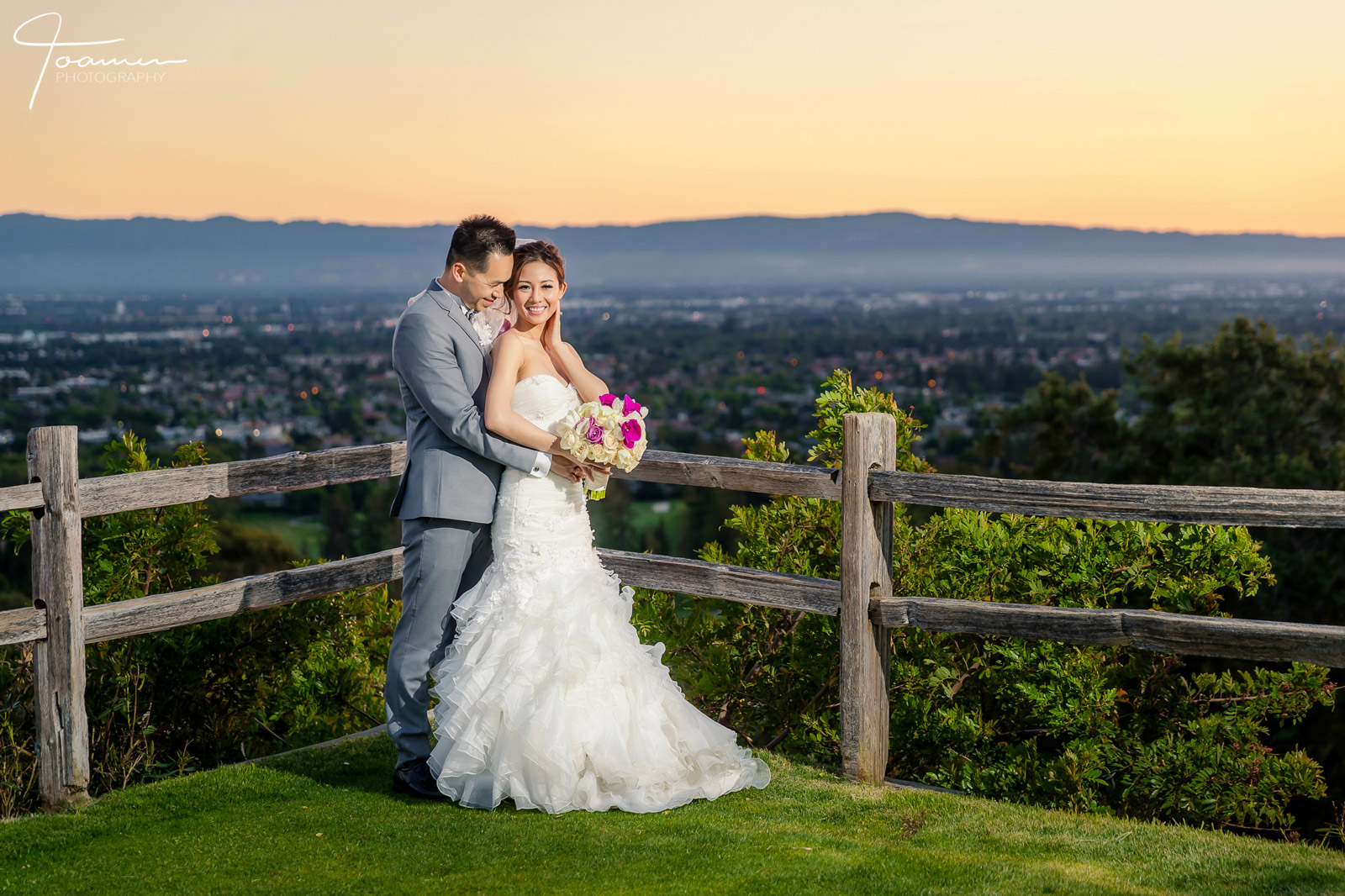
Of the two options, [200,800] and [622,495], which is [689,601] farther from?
[622,495]

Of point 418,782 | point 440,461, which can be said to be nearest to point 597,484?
point 440,461

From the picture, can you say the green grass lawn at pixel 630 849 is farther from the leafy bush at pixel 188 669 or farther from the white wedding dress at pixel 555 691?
the leafy bush at pixel 188 669

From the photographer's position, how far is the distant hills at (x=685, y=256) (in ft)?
392

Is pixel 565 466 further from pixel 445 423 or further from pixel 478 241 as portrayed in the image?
pixel 478 241

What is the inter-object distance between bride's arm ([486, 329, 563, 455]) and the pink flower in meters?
0.30

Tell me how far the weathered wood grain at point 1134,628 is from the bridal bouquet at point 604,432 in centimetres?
134

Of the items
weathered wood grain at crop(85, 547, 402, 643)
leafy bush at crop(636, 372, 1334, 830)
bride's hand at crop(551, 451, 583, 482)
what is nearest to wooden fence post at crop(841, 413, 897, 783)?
leafy bush at crop(636, 372, 1334, 830)

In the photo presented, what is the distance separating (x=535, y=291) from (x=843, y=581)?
6.21ft

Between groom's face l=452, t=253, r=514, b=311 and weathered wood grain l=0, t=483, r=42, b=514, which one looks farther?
groom's face l=452, t=253, r=514, b=311

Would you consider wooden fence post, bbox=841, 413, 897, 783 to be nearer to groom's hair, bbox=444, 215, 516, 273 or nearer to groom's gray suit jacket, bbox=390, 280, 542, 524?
groom's gray suit jacket, bbox=390, 280, 542, 524

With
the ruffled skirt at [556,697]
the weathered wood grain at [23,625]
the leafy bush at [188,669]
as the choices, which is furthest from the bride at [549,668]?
the leafy bush at [188,669]

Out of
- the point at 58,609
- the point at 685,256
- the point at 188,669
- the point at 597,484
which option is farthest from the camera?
the point at 685,256

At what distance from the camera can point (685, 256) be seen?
537ft

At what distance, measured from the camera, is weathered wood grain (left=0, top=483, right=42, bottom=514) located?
14.6 ft
